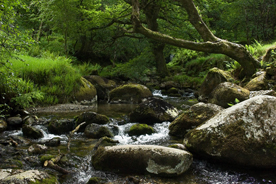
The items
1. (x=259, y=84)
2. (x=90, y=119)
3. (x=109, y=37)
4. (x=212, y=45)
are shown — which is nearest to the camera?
(x=90, y=119)

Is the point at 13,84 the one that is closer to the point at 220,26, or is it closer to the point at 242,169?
the point at 242,169

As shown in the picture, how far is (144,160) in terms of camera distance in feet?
11.6

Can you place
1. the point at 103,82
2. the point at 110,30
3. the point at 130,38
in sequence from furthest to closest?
the point at 130,38, the point at 110,30, the point at 103,82

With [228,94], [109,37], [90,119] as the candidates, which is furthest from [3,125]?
[109,37]

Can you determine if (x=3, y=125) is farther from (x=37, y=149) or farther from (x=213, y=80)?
(x=213, y=80)

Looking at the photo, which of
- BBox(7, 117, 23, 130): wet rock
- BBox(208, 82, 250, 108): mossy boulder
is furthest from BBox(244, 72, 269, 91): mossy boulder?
BBox(7, 117, 23, 130): wet rock

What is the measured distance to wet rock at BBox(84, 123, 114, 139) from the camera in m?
5.51

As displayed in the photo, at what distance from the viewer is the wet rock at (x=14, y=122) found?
594 centimetres

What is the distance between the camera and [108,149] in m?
3.84

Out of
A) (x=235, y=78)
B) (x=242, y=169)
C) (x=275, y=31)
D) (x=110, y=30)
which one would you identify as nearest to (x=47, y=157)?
(x=242, y=169)

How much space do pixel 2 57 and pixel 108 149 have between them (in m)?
2.33

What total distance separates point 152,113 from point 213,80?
4.04m

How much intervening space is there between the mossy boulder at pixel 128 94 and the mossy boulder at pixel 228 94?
16.3 ft

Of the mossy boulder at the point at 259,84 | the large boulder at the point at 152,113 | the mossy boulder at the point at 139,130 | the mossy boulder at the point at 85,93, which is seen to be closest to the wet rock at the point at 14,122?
the mossy boulder at the point at 139,130
